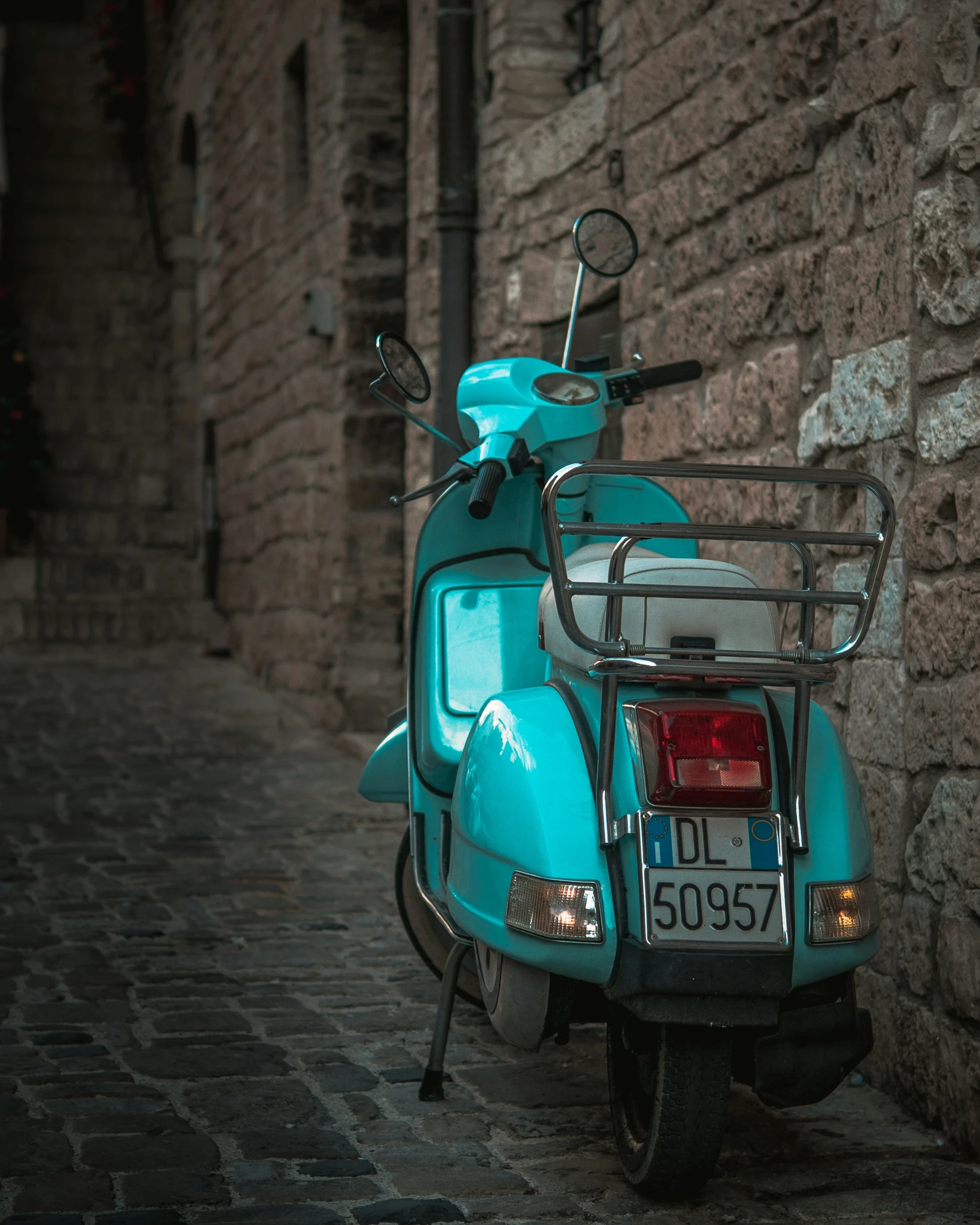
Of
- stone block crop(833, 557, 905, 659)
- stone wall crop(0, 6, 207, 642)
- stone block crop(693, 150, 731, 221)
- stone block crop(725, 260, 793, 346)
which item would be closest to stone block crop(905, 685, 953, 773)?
Result: stone block crop(833, 557, 905, 659)

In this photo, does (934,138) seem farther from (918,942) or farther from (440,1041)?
(440,1041)

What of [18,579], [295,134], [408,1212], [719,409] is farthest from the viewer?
[18,579]

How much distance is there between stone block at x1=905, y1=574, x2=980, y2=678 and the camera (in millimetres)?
3264

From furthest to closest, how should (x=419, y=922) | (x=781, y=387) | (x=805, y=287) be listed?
1. (x=781, y=387)
2. (x=805, y=287)
3. (x=419, y=922)

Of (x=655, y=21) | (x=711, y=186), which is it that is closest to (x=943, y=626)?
(x=711, y=186)

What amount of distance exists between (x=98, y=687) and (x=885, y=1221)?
27.0 ft

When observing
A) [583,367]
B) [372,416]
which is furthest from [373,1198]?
[372,416]

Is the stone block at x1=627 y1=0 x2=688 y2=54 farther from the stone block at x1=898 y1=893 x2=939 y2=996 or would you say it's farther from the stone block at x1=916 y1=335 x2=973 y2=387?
the stone block at x1=898 y1=893 x2=939 y2=996

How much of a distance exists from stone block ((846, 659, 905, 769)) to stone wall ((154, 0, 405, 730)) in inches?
199

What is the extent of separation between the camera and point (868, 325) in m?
3.75

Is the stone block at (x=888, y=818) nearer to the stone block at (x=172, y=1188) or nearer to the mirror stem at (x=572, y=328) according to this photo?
the mirror stem at (x=572, y=328)

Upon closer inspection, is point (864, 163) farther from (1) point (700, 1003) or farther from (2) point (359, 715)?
(2) point (359, 715)

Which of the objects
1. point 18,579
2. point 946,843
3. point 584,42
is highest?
point 584,42

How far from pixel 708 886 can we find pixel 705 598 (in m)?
0.44
